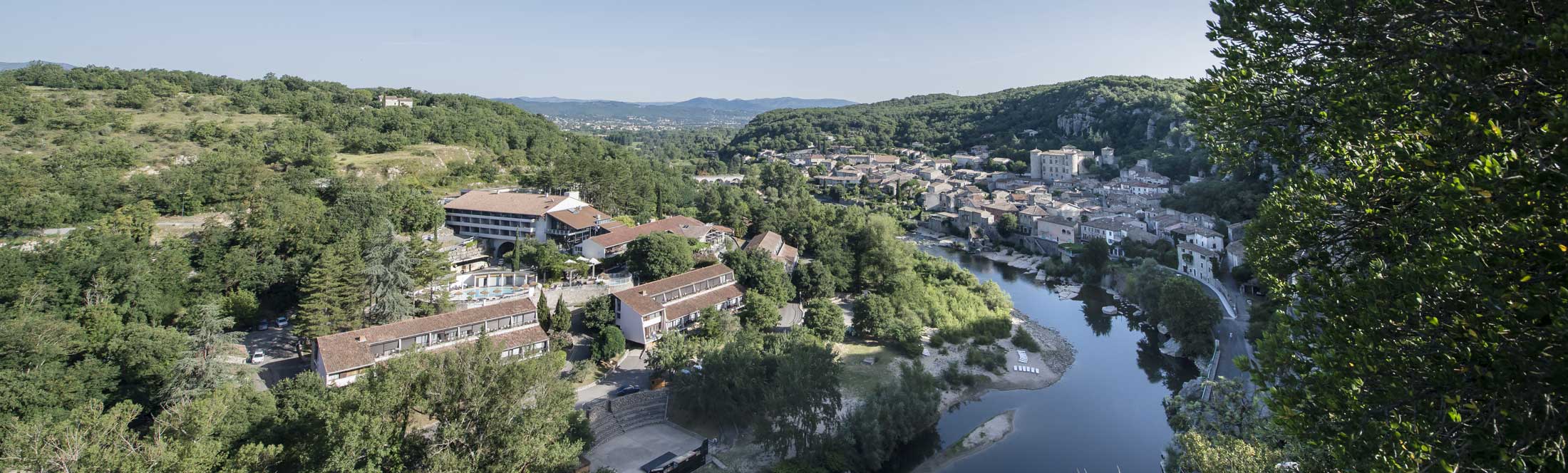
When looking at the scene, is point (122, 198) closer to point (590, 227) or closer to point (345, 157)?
point (345, 157)

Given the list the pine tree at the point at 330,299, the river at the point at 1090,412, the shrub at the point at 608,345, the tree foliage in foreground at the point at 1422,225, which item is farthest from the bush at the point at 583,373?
the tree foliage in foreground at the point at 1422,225

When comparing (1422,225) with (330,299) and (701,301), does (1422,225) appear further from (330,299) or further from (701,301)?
(330,299)

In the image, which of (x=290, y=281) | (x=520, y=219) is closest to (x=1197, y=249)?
(x=520, y=219)

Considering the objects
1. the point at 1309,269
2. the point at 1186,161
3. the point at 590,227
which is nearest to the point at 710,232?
the point at 590,227

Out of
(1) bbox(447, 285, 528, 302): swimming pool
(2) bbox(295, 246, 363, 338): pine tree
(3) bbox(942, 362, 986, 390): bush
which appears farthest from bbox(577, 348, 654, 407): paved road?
(3) bbox(942, 362, 986, 390): bush

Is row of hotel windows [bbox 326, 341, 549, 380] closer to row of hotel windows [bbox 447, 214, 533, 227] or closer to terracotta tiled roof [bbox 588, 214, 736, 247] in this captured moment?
terracotta tiled roof [bbox 588, 214, 736, 247]

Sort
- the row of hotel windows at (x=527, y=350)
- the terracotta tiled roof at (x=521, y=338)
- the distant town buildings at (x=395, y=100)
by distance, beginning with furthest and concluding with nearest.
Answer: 1. the distant town buildings at (x=395, y=100)
2. the terracotta tiled roof at (x=521, y=338)
3. the row of hotel windows at (x=527, y=350)

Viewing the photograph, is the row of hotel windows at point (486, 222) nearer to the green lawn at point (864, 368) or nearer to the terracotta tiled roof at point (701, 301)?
the terracotta tiled roof at point (701, 301)
